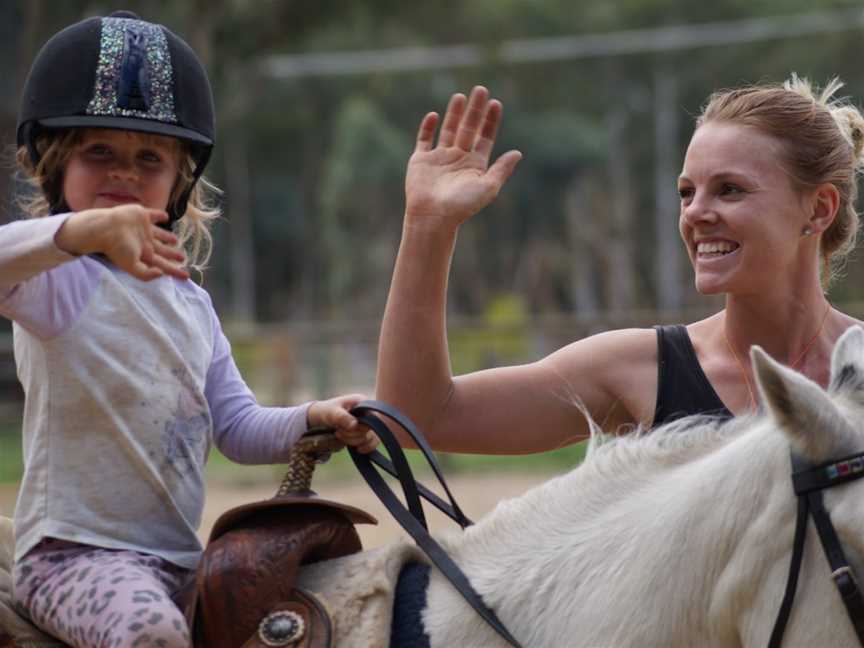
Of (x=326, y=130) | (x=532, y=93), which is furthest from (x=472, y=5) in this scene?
(x=326, y=130)

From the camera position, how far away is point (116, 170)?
240 cm

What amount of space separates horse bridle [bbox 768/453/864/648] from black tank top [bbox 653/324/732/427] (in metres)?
0.75

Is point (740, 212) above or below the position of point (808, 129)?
below

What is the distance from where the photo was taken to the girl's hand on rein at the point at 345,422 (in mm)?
2299

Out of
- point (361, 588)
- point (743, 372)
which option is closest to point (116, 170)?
point (361, 588)

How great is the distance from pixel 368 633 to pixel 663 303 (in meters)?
33.8

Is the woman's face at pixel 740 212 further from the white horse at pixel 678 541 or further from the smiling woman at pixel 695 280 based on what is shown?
the white horse at pixel 678 541

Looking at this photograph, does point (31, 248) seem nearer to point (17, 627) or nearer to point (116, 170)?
point (116, 170)

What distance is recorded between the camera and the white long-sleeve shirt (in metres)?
2.18

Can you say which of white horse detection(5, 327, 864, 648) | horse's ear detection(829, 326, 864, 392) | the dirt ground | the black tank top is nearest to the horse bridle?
white horse detection(5, 327, 864, 648)

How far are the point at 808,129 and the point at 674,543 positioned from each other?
1.13 m

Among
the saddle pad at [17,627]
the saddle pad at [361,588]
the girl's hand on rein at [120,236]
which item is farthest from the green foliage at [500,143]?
the girl's hand on rein at [120,236]

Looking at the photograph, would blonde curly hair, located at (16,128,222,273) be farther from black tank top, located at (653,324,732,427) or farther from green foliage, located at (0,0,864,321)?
green foliage, located at (0,0,864,321)

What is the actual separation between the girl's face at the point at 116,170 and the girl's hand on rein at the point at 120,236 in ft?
1.69
